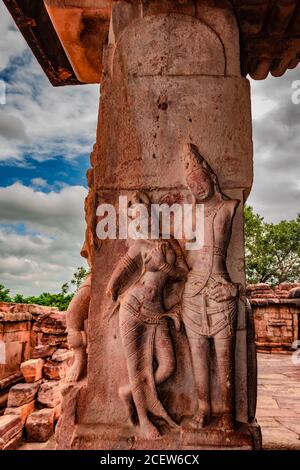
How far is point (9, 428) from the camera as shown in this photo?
5762 mm

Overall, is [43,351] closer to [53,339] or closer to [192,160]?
[53,339]

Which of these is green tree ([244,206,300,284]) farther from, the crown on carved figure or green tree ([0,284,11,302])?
the crown on carved figure

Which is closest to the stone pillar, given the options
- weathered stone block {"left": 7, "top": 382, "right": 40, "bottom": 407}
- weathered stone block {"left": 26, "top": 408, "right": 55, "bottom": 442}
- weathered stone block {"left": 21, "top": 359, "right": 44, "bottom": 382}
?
weathered stone block {"left": 26, "top": 408, "right": 55, "bottom": 442}

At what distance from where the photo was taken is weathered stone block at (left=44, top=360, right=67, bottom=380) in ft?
25.0

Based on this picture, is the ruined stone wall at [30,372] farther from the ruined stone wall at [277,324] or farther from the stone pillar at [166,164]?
the ruined stone wall at [277,324]

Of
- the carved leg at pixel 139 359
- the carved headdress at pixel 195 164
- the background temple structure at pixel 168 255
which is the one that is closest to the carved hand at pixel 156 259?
the background temple structure at pixel 168 255

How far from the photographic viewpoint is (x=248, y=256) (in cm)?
2811

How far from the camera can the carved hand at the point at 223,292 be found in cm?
240

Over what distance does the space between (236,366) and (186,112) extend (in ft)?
6.20

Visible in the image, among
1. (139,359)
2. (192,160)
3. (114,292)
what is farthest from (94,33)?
(139,359)
